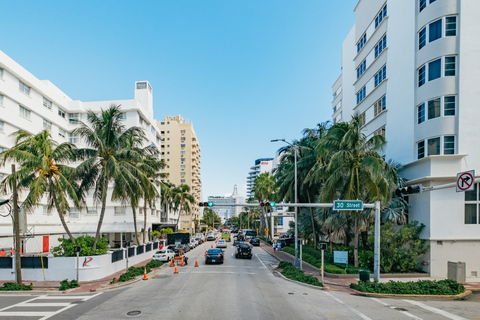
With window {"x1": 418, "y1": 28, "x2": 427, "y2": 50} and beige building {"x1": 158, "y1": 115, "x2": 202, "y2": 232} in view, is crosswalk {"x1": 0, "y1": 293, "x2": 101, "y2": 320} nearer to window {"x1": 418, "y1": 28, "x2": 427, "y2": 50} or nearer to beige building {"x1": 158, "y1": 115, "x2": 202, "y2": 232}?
window {"x1": 418, "y1": 28, "x2": 427, "y2": 50}

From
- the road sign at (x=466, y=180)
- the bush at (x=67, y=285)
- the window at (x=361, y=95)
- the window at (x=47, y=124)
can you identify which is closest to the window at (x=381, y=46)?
the window at (x=361, y=95)

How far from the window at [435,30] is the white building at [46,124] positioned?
31130 mm

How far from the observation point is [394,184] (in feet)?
76.4

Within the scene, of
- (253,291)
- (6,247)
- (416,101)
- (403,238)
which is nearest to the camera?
(253,291)

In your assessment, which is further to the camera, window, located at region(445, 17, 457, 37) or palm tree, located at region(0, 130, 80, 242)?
window, located at region(445, 17, 457, 37)

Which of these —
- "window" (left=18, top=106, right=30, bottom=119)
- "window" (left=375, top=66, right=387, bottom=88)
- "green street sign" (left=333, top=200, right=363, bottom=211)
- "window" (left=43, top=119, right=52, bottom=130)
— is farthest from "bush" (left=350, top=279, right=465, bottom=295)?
"window" (left=43, top=119, right=52, bottom=130)

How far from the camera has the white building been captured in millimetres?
34312

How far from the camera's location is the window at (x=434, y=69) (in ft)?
77.2

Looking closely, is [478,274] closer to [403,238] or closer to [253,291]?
[403,238]

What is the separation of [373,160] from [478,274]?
36.5ft

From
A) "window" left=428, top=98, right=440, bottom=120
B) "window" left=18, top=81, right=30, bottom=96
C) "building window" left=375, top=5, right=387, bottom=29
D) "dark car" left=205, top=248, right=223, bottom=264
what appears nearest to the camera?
"window" left=428, top=98, right=440, bottom=120

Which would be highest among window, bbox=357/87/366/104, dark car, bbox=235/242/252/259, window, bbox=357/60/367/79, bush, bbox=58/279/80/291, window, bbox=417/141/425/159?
window, bbox=357/60/367/79

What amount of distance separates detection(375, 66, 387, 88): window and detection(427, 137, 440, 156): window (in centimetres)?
986

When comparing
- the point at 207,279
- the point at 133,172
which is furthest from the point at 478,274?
the point at 133,172
